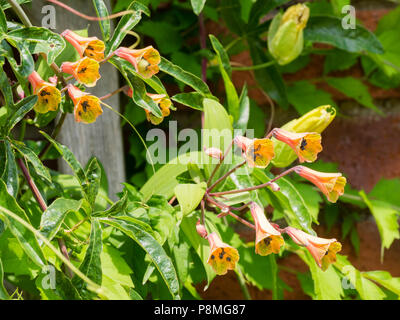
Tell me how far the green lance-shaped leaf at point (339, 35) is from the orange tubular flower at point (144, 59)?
0.88 ft

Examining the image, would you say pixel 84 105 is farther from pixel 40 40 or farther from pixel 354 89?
pixel 354 89

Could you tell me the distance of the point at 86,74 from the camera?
314 mm

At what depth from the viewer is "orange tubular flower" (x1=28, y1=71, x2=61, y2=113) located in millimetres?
316

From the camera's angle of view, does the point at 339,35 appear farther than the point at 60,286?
Yes

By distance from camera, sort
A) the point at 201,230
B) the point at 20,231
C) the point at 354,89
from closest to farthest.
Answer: the point at 20,231 → the point at 201,230 → the point at 354,89

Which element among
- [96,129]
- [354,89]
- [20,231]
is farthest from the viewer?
[354,89]

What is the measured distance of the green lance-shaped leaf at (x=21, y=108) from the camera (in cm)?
31

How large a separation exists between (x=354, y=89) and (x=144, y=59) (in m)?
0.40

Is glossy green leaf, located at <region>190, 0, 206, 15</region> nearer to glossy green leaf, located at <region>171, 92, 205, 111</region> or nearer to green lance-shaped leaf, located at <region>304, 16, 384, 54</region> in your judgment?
glossy green leaf, located at <region>171, 92, 205, 111</region>

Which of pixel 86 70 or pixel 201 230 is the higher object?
pixel 86 70

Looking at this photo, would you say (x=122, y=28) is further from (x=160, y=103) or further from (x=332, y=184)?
(x=332, y=184)

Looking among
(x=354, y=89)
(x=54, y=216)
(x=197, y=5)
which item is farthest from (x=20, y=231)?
(x=354, y=89)

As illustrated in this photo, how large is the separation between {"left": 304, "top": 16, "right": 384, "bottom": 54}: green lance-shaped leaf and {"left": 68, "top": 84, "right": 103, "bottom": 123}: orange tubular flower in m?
0.31
